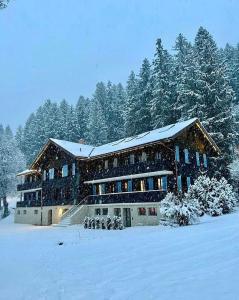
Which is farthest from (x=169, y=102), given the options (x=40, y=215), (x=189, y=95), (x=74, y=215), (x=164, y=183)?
(x=40, y=215)

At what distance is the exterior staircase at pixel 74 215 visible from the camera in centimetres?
3834

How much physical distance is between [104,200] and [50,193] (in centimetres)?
1225

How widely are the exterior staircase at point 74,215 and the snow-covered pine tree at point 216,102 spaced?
18.2m

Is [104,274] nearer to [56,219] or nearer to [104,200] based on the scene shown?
[104,200]

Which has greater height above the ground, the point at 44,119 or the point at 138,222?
the point at 44,119

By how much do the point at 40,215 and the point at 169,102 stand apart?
27.1 meters

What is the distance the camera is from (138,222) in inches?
1308

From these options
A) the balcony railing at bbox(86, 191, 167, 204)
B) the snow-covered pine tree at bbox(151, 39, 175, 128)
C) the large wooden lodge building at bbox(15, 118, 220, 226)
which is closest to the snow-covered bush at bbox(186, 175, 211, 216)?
the large wooden lodge building at bbox(15, 118, 220, 226)

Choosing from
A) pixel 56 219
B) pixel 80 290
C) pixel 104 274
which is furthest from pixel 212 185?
pixel 56 219

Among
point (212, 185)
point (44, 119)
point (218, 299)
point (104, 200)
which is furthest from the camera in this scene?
point (44, 119)

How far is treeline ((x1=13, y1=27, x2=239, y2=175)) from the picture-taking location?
42219 mm

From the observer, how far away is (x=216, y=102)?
4175 centimetres

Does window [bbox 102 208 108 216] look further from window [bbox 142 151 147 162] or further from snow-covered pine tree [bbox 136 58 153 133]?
→ snow-covered pine tree [bbox 136 58 153 133]

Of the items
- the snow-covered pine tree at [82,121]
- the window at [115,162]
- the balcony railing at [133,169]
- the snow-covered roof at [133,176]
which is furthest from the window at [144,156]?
the snow-covered pine tree at [82,121]
